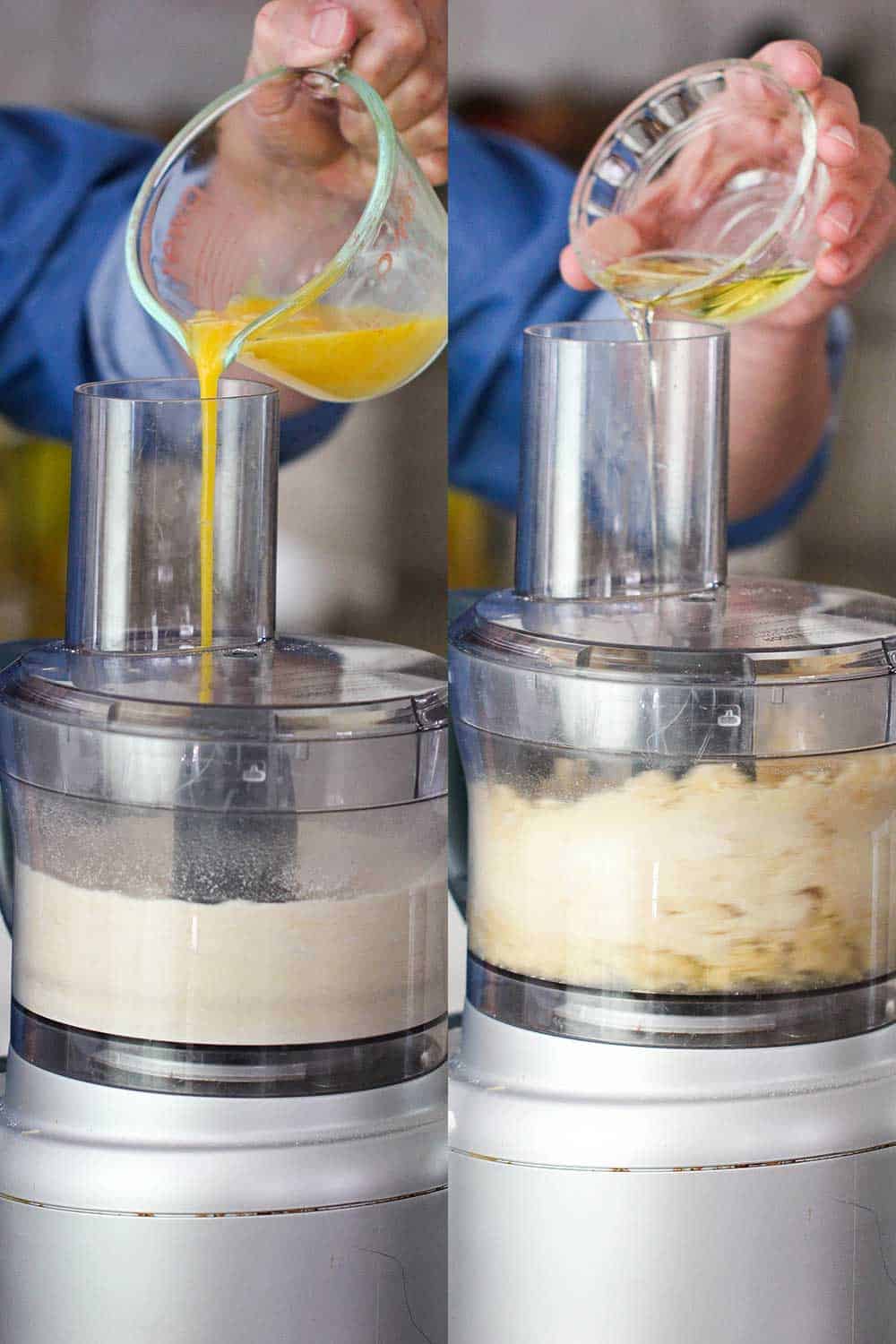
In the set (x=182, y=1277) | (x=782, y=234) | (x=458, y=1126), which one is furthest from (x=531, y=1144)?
(x=782, y=234)

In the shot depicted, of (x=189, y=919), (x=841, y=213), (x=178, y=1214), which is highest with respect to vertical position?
(x=841, y=213)

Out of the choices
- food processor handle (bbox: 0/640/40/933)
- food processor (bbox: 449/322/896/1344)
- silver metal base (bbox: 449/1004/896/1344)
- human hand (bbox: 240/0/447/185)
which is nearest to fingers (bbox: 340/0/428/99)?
human hand (bbox: 240/0/447/185)

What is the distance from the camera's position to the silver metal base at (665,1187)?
64cm

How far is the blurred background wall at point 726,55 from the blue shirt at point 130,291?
0.04 feet

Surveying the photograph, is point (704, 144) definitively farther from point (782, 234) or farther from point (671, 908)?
point (671, 908)

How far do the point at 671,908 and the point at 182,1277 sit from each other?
0.71 ft

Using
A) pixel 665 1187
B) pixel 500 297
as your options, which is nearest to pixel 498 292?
pixel 500 297

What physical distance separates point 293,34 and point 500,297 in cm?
12

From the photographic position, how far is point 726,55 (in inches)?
25.7

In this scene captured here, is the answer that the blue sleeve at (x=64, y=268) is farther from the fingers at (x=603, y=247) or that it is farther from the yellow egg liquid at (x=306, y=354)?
the fingers at (x=603, y=247)

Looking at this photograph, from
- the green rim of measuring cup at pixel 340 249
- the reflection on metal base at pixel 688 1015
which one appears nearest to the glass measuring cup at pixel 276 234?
the green rim of measuring cup at pixel 340 249

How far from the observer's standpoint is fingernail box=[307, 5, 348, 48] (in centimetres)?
62

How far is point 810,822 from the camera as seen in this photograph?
63 cm

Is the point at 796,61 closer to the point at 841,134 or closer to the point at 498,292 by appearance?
the point at 841,134
